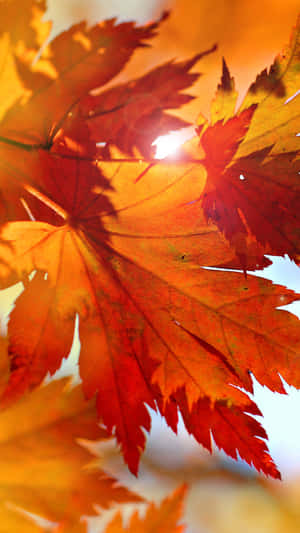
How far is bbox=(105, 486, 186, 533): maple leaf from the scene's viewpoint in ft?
1.73

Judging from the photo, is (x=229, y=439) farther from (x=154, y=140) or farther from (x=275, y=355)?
(x=154, y=140)

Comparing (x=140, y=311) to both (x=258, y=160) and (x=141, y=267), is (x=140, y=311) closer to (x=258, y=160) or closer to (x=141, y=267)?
(x=141, y=267)

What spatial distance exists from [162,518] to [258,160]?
523 mm

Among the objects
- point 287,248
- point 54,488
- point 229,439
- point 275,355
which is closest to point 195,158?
point 287,248

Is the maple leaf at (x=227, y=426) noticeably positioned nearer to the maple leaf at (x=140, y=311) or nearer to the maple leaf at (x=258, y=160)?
the maple leaf at (x=140, y=311)

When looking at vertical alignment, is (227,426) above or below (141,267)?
below

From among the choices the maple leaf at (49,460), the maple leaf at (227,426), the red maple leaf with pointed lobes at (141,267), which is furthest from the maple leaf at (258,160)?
the maple leaf at (49,460)

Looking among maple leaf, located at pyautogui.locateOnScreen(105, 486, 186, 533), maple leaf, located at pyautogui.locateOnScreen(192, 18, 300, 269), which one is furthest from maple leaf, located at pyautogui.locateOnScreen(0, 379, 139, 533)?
maple leaf, located at pyautogui.locateOnScreen(192, 18, 300, 269)

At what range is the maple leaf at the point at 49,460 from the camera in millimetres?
560

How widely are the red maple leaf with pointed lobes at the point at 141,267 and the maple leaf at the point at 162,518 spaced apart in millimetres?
71

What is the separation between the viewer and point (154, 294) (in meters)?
0.59

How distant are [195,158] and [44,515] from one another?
0.58 m

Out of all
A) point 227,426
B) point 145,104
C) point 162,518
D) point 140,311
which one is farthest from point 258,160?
point 162,518

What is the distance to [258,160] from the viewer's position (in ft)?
1.68
